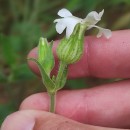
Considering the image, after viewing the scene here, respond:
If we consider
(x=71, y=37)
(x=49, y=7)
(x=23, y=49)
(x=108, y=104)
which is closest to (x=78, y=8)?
(x=49, y=7)

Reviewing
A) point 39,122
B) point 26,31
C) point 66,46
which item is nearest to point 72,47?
point 66,46

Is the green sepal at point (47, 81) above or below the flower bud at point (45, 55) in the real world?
below

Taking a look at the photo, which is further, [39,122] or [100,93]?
[100,93]

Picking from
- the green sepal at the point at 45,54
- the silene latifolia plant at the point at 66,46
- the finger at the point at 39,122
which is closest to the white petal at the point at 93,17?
the silene latifolia plant at the point at 66,46

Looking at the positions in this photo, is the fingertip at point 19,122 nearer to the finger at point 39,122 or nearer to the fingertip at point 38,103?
the finger at point 39,122

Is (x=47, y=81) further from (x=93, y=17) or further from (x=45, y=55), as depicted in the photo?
(x=93, y=17)

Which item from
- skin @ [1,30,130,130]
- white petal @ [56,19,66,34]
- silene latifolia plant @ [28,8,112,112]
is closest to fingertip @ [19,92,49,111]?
skin @ [1,30,130,130]
